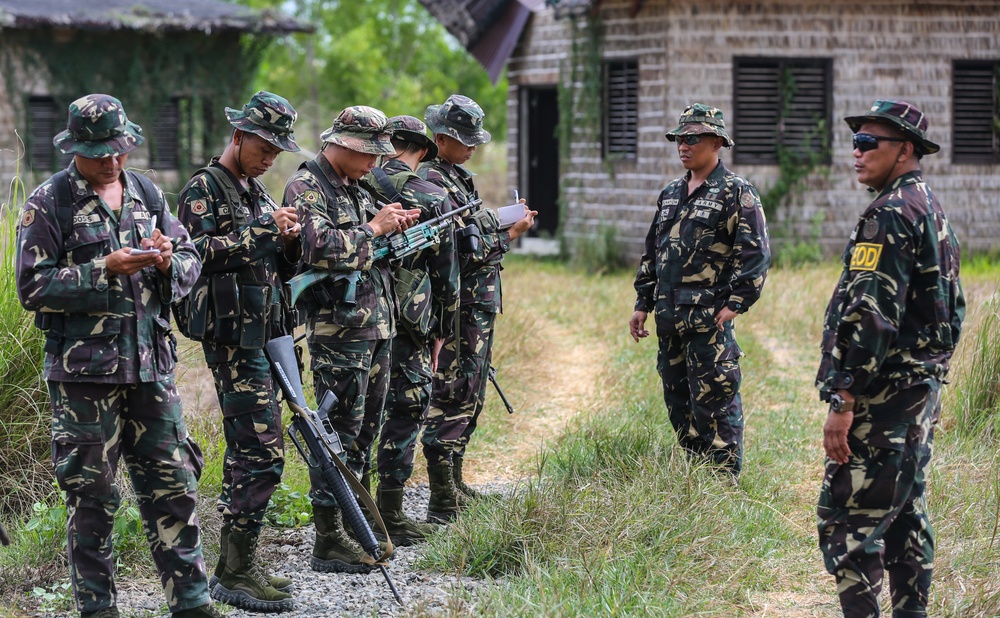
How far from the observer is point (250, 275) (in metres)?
4.56

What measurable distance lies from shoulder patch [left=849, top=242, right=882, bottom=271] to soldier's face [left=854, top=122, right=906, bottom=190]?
239mm

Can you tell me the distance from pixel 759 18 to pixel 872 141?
10569 mm

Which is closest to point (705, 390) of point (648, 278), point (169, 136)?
point (648, 278)

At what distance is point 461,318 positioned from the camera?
234 inches

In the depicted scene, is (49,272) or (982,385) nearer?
(49,272)

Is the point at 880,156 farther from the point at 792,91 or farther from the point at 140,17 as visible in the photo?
the point at 140,17

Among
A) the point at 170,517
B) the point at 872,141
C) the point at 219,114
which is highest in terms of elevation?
the point at 219,114

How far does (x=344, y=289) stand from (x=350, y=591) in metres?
1.32

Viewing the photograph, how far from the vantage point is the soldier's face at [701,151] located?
18.9 feet

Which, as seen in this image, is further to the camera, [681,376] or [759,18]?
[759,18]

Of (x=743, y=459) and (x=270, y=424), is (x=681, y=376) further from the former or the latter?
(x=270, y=424)

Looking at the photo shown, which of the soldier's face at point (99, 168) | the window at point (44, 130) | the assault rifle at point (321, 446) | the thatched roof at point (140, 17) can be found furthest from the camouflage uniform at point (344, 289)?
the window at point (44, 130)

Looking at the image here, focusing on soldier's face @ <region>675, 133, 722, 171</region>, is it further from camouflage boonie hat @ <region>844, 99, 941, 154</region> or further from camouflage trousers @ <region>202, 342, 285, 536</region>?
camouflage trousers @ <region>202, 342, 285, 536</region>

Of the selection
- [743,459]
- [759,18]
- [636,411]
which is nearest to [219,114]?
[759,18]
